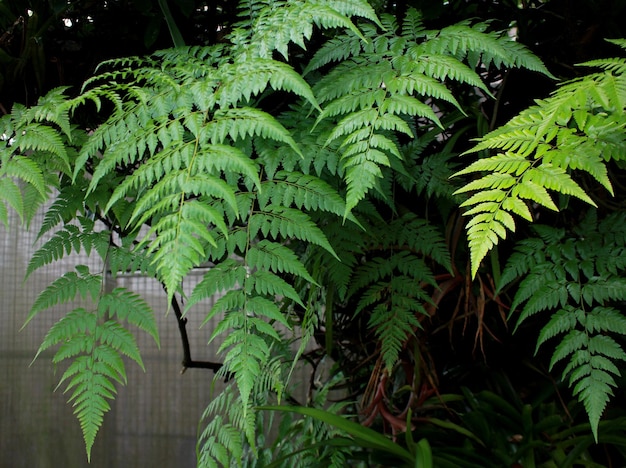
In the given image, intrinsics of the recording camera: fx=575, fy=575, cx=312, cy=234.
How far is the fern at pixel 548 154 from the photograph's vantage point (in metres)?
0.37

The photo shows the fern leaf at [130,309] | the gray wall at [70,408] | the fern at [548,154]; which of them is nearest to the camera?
the fern at [548,154]

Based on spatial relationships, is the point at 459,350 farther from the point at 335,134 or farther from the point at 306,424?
the point at 335,134

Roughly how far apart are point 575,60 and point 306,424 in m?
0.53

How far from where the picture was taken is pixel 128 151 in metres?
0.46

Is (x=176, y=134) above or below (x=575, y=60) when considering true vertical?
below

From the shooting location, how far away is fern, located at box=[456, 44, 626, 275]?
14.5 inches

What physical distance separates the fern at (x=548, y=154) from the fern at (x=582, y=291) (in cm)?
16

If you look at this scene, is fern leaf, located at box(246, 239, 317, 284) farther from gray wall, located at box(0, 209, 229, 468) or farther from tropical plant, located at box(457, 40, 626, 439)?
gray wall, located at box(0, 209, 229, 468)

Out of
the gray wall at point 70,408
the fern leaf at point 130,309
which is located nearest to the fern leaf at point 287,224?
the fern leaf at point 130,309

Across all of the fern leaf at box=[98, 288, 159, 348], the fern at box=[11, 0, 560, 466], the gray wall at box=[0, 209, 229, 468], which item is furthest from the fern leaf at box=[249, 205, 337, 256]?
the gray wall at box=[0, 209, 229, 468]

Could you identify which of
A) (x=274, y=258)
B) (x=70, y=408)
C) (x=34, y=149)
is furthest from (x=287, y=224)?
(x=70, y=408)

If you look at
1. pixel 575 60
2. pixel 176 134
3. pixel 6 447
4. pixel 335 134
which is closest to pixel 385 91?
pixel 335 134

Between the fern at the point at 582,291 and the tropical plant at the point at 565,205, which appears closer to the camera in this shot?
the tropical plant at the point at 565,205

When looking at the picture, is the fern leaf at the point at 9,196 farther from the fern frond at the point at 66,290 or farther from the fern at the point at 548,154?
the fern at the point at 548,154
